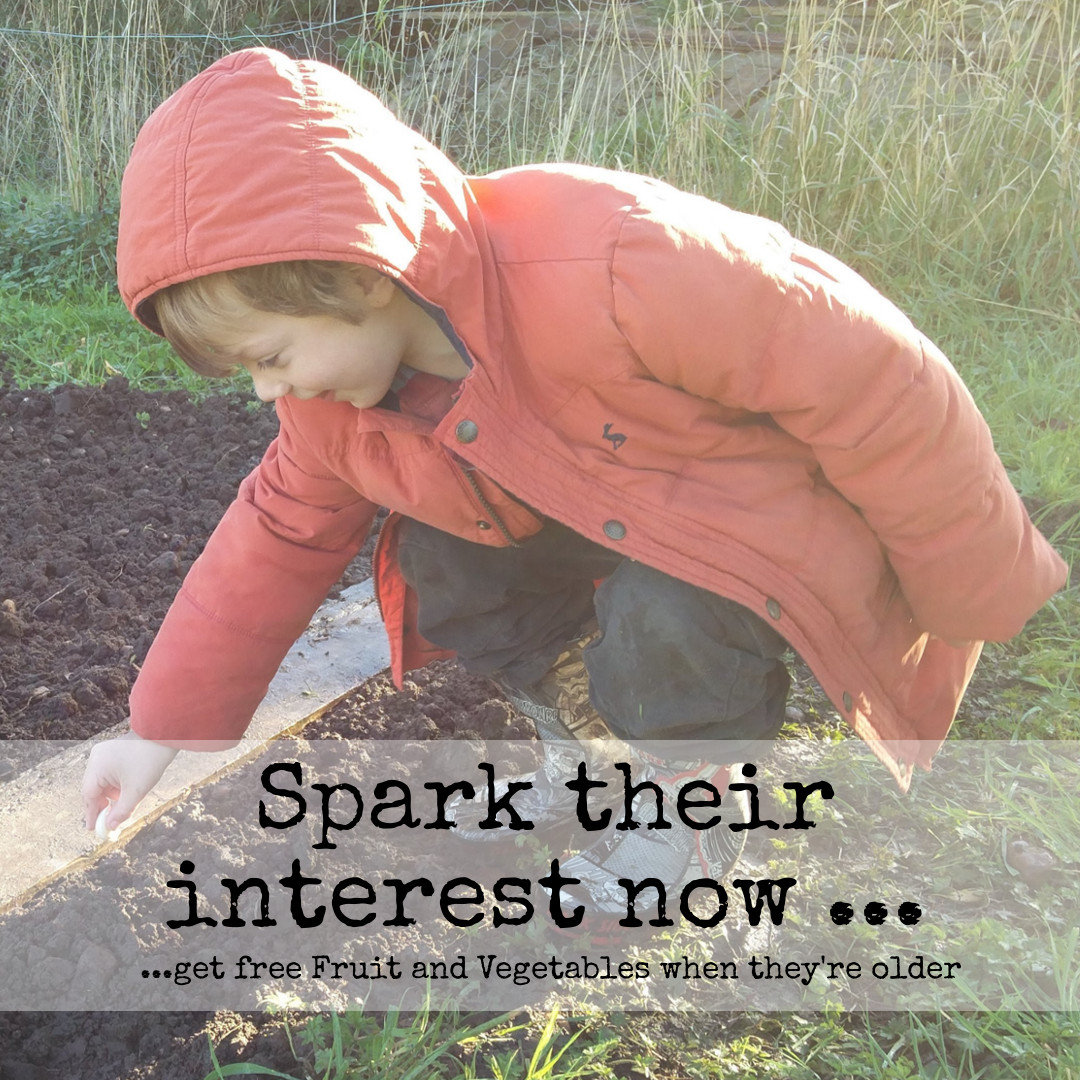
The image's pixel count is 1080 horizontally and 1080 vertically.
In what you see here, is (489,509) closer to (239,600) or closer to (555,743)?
(239,600)

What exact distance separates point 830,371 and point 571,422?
337 mm

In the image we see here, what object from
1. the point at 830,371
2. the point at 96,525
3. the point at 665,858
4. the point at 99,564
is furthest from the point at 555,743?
the point at 96,525

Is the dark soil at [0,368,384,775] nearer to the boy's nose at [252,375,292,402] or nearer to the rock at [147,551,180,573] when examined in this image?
the rock at [147,551,180,573]

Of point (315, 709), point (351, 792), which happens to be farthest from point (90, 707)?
point (351, 792)

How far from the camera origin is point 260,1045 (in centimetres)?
146

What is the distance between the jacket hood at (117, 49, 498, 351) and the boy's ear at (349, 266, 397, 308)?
0.28 ft

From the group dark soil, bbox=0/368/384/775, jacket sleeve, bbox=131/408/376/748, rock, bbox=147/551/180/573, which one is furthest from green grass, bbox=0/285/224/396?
jacket sleeve, bbox=131/408/376/748

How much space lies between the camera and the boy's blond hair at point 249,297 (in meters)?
1.26

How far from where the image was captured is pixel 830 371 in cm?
135

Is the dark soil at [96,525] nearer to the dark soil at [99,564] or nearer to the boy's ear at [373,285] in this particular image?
the dark soil at [99,564]

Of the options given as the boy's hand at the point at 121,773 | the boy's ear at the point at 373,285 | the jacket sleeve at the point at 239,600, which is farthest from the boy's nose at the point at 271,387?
the boy's hand at the point at 121,773

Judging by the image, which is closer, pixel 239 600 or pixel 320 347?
pixel 320 347

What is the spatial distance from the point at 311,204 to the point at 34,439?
224cm

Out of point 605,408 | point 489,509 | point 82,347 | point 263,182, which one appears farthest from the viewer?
point 82,347
